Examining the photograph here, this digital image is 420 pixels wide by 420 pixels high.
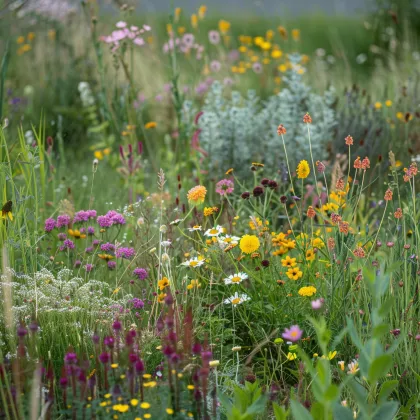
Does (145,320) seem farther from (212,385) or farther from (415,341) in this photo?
(415,341)


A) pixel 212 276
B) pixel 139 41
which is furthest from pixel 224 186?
pixel 139 41

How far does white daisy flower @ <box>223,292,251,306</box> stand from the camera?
9.77ft

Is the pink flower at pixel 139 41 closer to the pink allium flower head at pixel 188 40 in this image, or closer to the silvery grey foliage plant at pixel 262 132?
the silvery grey foliage plant at pixel 262 132

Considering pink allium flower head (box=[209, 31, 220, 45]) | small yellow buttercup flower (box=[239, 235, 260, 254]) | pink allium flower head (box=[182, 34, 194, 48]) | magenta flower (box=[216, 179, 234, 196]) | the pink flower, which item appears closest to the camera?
small yellow buttercup flower (box=[239, 235, 260, 254])

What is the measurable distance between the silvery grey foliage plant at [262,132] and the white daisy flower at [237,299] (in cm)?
235

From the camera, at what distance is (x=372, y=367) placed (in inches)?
76.9

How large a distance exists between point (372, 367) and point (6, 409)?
1.22 m

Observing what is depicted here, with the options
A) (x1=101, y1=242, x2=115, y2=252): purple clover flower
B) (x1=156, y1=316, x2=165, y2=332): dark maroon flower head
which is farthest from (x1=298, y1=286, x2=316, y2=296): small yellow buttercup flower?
(x1=101, y1=242, x2=115, y2=252): purple clover flower

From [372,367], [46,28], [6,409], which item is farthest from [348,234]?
[46,28]

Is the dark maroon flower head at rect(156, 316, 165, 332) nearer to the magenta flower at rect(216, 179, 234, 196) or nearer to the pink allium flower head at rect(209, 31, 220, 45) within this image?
the magenta flower at rect(216, 179, 234, 196)

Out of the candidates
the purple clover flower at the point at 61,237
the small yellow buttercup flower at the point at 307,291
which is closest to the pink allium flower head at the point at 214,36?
the purple clover flower at the point at 61,237

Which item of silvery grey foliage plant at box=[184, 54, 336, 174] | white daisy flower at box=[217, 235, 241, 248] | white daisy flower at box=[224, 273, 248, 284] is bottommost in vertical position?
silvery grey foliage plant at box=[184, 54, 336, 174]

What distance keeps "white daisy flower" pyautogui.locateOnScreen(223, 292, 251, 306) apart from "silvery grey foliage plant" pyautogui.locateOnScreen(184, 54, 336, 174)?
235 centimetres

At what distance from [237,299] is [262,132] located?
9.52 ft
